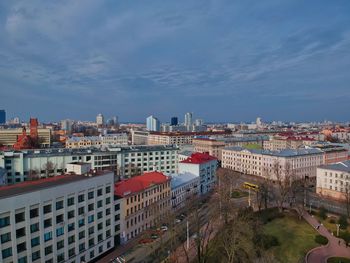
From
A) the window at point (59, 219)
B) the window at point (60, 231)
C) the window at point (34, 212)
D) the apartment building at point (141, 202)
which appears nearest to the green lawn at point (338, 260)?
the apartment building at point (141, 202)

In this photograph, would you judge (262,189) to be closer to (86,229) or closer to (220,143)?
(86,229)

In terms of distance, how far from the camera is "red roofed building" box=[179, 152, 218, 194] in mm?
64250

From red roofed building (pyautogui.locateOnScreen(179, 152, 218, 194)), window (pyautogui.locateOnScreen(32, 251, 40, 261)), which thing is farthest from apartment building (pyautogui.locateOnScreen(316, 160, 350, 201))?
window (pyautogui.locateOnScreen(32, 251, 40, 261))

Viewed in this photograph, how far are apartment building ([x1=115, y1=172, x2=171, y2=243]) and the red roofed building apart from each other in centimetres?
1483

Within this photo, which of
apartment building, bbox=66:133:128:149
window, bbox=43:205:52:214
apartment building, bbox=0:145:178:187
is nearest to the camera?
window, bbox=43:205:52:214

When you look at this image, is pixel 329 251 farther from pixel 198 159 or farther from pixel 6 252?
pixel 198 159

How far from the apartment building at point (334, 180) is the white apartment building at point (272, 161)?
1217 cm

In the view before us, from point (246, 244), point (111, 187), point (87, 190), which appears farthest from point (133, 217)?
point (246, 244)

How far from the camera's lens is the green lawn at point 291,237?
115 feet

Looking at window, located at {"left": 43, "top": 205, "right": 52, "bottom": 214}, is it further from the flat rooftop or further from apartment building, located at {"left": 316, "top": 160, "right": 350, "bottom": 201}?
apartment building, located at {"left": 316, "top": 160, "right": 350, "bottom": 201}

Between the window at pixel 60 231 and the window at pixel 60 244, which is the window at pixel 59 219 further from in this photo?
the window at pixel 60 244

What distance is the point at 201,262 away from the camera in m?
32.0

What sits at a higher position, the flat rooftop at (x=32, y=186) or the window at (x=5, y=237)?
the flat rooftop at (x=32, y=186)

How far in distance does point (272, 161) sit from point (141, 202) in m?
47.5
